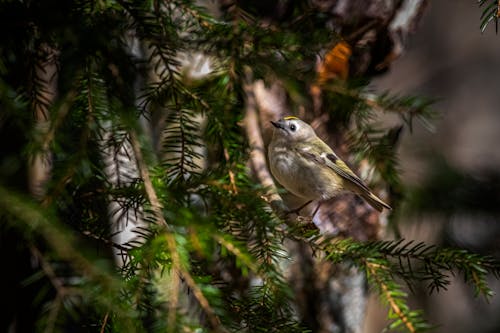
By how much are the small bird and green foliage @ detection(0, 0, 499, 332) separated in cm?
35

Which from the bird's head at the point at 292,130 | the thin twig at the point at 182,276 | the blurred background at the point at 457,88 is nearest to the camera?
the thin twig at the point at 182,276

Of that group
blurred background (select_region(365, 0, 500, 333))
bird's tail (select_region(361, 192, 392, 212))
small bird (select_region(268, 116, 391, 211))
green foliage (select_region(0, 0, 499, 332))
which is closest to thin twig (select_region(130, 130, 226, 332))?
green foliage (select_region(0, 0, 499, 332))

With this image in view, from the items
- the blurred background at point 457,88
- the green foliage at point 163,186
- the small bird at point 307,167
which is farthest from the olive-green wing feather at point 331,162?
the blurred background at point 457,88

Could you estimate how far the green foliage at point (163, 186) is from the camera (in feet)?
2.65

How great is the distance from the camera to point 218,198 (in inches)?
41.1

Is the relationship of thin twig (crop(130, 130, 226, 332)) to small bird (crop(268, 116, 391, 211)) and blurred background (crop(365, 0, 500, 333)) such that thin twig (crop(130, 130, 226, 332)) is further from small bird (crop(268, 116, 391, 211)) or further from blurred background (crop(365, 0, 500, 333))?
blurred background (crop(365, 0, 500, 333))

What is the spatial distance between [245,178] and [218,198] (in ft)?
0.72

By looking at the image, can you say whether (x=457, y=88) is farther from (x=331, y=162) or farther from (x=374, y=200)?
(x=374, y=200)

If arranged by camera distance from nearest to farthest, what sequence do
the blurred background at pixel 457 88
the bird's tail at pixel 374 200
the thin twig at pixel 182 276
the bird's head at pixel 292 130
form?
the thin twig at pixel 182 276, the bird's tail at pixel 374 200, the bird's head at pixel 292 130, the blurred background at pixel 457 88

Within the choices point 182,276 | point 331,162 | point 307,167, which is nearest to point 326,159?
point 331,162

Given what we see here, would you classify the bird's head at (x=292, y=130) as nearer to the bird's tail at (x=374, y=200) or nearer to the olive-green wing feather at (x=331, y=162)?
the olive-green wing feather at (x=331, y=162)

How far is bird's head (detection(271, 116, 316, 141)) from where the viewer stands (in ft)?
6.49

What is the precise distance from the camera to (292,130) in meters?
1.98

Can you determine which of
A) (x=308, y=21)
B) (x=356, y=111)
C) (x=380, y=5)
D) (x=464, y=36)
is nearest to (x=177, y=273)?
(x=356, y=111)
